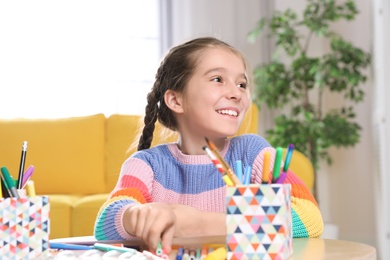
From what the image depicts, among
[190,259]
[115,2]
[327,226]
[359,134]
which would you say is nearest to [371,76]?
[359,134]

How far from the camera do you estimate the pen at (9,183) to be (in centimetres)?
77

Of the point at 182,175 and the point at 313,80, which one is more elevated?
the point at 313,80

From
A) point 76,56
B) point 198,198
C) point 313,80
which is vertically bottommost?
point 198,198

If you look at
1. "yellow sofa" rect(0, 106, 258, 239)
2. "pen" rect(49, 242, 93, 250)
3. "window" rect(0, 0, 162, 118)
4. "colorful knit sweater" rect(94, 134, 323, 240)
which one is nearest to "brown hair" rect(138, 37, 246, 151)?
"colorful knit sweater" rect(94, 134, 323, 240)

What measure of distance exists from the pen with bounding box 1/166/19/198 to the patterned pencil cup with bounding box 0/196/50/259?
0.05 feet

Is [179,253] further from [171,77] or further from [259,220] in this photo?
[171,77]

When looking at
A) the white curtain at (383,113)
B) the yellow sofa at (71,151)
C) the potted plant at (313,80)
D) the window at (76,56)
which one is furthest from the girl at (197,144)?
the window at (76,56)

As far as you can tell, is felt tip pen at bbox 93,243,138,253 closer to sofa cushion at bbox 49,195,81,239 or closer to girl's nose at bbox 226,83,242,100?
girl's nose at bbox 226,83,242,100

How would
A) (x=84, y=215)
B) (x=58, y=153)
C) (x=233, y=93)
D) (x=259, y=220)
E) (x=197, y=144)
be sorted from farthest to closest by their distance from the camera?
1. (x=58, y=153)
2. (x=84, y=215)
3. (x=197, y=144)
4. (x=233, y=93)
5. (x=259, y=220)

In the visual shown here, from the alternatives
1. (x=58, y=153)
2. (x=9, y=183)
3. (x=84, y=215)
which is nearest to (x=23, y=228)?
(x=9, y=183)

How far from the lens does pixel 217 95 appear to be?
1.27 metres

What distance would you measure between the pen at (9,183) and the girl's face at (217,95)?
1.75 feet

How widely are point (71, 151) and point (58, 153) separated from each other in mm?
64

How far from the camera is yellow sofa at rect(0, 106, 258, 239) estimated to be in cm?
336
